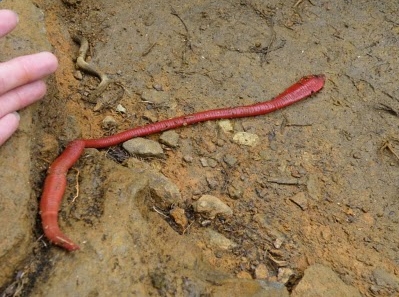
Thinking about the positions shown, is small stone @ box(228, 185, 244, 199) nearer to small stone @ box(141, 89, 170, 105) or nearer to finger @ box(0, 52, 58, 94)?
small stone @ box(141, 89, 170, 105)

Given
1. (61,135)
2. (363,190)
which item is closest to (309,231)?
(363,190)

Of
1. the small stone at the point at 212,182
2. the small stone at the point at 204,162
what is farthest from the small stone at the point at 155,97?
the small stone at the point at 212,182

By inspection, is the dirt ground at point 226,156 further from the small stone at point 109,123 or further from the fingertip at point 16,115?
the fingertip at point 16,115

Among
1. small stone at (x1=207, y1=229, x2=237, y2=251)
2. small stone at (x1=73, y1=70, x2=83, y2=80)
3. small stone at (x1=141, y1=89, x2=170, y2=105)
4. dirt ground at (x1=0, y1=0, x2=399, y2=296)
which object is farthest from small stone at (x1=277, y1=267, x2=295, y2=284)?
small stone at (x1=73, y1=70, x2=83, y2=80)

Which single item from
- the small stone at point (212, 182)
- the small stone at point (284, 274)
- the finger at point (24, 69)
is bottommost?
the small stone at point (284, 274)

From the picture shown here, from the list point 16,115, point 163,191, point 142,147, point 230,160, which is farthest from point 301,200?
point 16,115

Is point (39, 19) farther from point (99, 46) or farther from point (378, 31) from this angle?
point (378, 31)

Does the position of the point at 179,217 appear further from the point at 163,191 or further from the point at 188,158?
the point at 188,158
